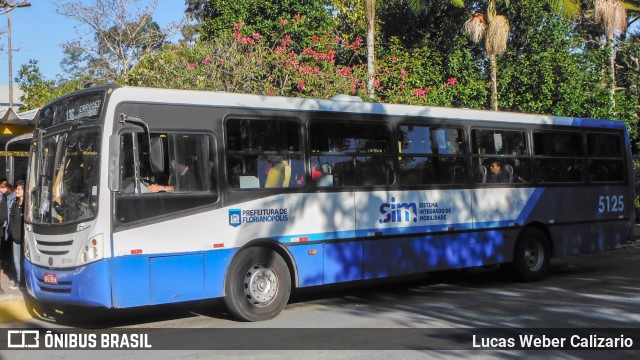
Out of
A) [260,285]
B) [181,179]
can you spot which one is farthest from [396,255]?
[181,179]

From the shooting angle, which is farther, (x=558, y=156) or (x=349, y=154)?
(x=558, y=156)

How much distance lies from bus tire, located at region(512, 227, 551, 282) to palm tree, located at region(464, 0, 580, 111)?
10001 millimetres

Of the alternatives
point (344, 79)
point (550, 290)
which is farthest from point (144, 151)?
point (344, 79)

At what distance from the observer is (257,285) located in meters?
9.84

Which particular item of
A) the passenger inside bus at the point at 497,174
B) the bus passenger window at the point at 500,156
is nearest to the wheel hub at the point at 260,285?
the bus passenger window at the point at 500,156

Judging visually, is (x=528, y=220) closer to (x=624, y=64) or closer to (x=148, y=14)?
(x=148, y=14)

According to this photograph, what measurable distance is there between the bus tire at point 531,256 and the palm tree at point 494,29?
10001 millimetres

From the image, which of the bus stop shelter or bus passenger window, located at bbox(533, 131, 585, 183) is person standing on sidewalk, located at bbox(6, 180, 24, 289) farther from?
bus passenger window, located at bbox(533, 131, 585, 183)

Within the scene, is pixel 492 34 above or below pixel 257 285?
above

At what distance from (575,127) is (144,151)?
9.41 metres

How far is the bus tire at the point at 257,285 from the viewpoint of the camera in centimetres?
958

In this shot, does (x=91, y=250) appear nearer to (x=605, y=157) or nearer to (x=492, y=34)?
(x=605, y=157)

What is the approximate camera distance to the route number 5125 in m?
14.9

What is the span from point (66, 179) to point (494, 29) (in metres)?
17.3
